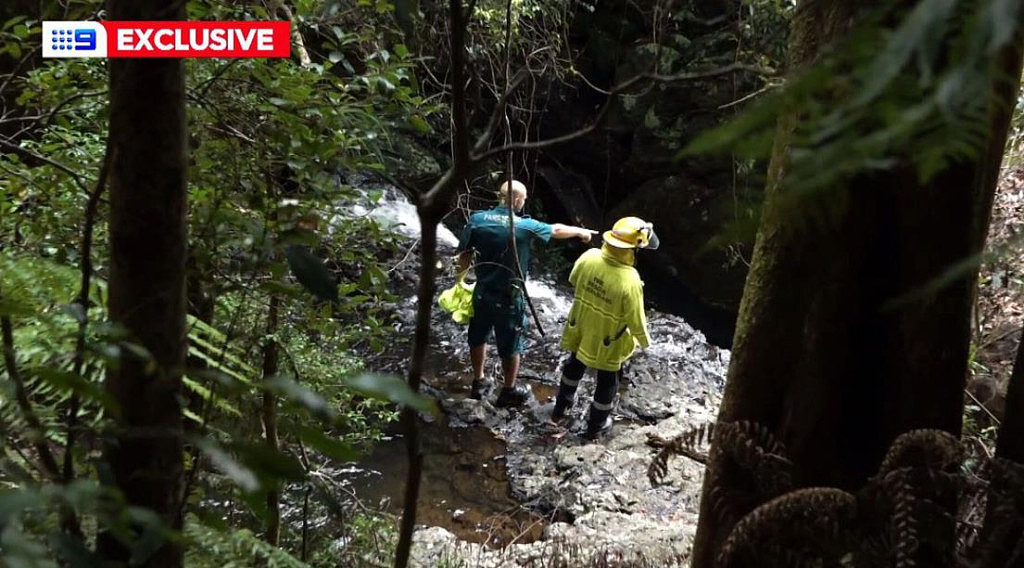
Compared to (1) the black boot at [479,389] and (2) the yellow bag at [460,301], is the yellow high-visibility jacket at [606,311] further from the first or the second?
(1) the black boot at [479,389]

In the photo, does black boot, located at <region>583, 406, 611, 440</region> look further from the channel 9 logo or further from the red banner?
the channel 9 logo

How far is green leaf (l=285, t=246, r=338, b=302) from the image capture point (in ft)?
3.82

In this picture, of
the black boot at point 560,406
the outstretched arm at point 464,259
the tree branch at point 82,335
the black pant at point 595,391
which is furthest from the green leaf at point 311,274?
the black boot at point 560,406

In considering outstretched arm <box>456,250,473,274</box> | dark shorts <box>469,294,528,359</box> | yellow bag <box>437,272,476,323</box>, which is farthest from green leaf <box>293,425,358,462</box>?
yellow bag <box>437,272,476,323</box>

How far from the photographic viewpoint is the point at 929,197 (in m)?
1.63

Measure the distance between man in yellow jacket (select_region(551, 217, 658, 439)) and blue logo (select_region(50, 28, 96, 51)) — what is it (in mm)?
3921

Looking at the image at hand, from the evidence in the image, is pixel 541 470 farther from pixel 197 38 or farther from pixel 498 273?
pixel 197 38

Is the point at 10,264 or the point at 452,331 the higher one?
the point at 10,264

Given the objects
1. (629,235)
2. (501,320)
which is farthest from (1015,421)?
(501,320)

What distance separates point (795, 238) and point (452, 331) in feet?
20.1

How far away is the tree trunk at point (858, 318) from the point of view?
166 cm

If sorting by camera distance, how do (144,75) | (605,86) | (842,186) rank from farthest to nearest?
1. (605,86)
2. (144,75)
3. (842,186)

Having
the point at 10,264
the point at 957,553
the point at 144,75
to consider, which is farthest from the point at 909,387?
the point at 10,264

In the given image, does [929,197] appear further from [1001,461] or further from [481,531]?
[481,531]
